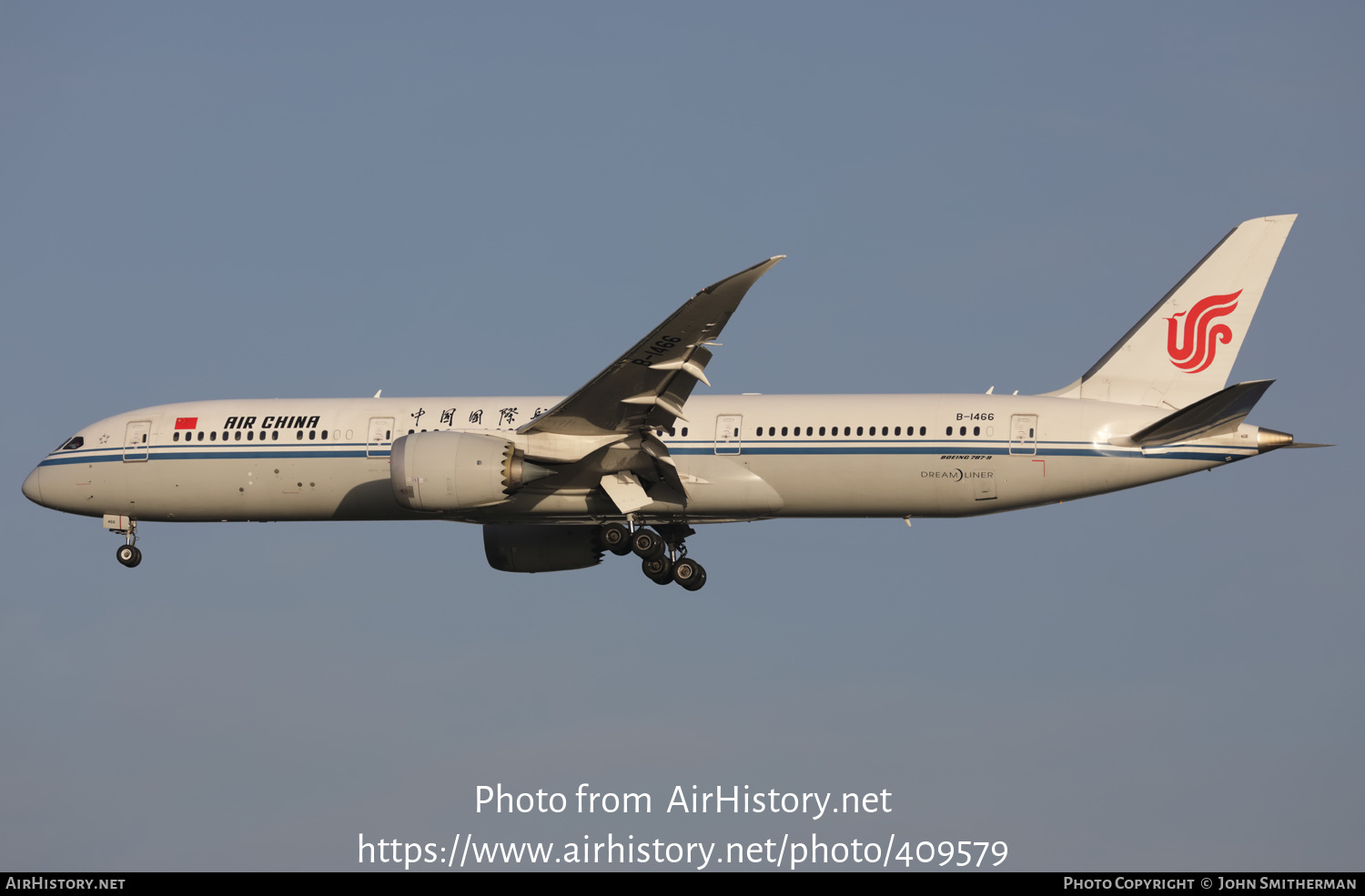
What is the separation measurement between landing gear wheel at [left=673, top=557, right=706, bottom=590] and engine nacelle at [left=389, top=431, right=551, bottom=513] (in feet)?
16.2

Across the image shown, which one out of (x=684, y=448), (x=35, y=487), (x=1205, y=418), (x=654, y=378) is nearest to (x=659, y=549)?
(x=684, y=448)

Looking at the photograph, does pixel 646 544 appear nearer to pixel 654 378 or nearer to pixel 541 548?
pixel 541 548

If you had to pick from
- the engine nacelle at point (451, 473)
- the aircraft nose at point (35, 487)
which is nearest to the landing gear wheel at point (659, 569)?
the engine nacelle at point (451, 473)

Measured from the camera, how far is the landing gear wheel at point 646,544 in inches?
1374

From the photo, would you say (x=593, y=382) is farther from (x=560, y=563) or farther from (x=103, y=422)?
(x=103, y=422)

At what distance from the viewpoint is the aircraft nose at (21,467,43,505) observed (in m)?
38.1

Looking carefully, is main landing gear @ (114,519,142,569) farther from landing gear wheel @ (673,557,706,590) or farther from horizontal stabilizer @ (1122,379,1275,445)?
horizontal stabilizer @ (1122,379,1275,445)

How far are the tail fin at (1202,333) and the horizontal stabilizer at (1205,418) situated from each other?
2000 millimetres

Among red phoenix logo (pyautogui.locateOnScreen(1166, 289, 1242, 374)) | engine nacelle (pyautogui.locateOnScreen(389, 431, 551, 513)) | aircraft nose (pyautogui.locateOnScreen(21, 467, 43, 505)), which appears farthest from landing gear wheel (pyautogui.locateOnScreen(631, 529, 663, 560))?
aircraft nose (pyautogui.locateOnScreen(21, 467, 43, 505))

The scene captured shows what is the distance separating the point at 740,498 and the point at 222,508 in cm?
1174

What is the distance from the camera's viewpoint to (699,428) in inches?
1355
